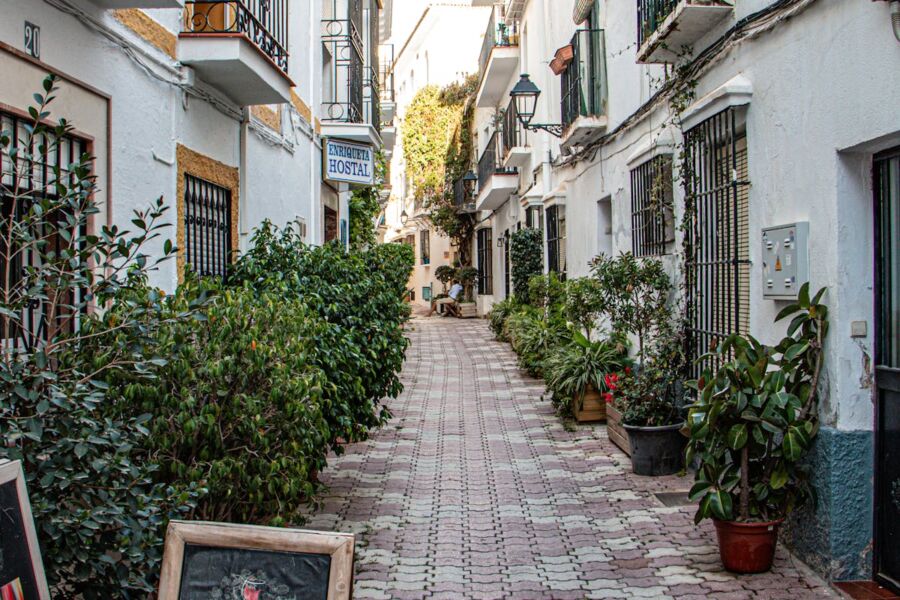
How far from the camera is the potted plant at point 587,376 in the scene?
29.1 feet

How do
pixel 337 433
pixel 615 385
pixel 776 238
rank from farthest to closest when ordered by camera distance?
1. pixel 615 385
2. pixel 337 433
3. pixel 776 238

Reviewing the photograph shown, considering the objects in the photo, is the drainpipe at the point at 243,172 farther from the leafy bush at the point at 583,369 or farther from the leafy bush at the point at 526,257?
the leafy bush at the point at 526,257

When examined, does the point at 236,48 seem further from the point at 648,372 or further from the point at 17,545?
the point at 17,545

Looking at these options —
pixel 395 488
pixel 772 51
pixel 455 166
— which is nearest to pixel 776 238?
pixel 772 51

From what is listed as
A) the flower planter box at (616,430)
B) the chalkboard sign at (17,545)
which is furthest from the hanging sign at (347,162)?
the chalkboard sign at (17,545)

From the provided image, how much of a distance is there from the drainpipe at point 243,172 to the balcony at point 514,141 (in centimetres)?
982

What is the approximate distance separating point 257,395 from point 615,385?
5.07m

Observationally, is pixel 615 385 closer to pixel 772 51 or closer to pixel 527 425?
pixel 527 425

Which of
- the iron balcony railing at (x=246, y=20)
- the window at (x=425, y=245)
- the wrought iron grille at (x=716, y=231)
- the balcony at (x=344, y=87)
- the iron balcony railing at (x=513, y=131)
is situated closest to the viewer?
the wrought iron grille at (x=716, y=231)

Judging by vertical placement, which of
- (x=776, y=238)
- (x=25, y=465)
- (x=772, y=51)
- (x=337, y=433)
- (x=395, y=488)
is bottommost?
(x=395, y=488)

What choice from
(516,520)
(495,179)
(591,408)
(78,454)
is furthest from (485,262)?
(78,454)

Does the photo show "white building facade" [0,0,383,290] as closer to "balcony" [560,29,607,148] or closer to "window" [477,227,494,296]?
"balcony" [560,29,607,148]

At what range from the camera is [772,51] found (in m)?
5.16

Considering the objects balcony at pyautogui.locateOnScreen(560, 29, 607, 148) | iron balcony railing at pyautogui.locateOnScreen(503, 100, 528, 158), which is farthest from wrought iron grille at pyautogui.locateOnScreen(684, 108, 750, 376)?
iron balcony railing at pyautogui.locateOnScreen(503, 100, 528, 158)
